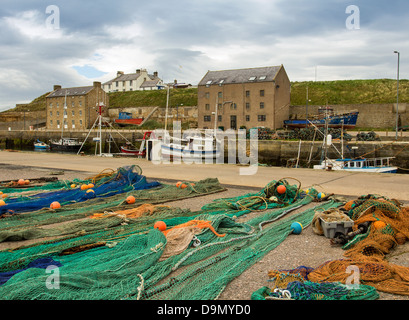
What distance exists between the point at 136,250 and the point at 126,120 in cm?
5173

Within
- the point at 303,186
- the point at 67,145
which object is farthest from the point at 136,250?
the point at 67,145

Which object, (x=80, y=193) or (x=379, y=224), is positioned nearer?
(x=379, y=224)

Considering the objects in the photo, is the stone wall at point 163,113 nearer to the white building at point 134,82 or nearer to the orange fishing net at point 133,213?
the white building at point 134,82

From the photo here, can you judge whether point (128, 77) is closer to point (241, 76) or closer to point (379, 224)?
point (241, 76)

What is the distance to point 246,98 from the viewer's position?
40125 mm

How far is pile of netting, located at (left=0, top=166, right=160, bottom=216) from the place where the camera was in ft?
20.9

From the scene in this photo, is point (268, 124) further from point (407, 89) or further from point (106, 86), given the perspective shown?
point (106, 86)

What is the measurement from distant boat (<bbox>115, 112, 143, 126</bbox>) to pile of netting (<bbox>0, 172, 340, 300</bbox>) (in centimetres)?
4767

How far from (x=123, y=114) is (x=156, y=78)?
844 inches

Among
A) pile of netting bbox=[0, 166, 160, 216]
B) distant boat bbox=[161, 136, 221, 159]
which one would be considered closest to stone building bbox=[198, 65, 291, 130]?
distant boat bbox=[161, 136, 221, 159]

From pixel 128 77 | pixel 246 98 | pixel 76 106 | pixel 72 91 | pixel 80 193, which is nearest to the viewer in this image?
pixel 80 193

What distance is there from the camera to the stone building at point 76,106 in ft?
168
